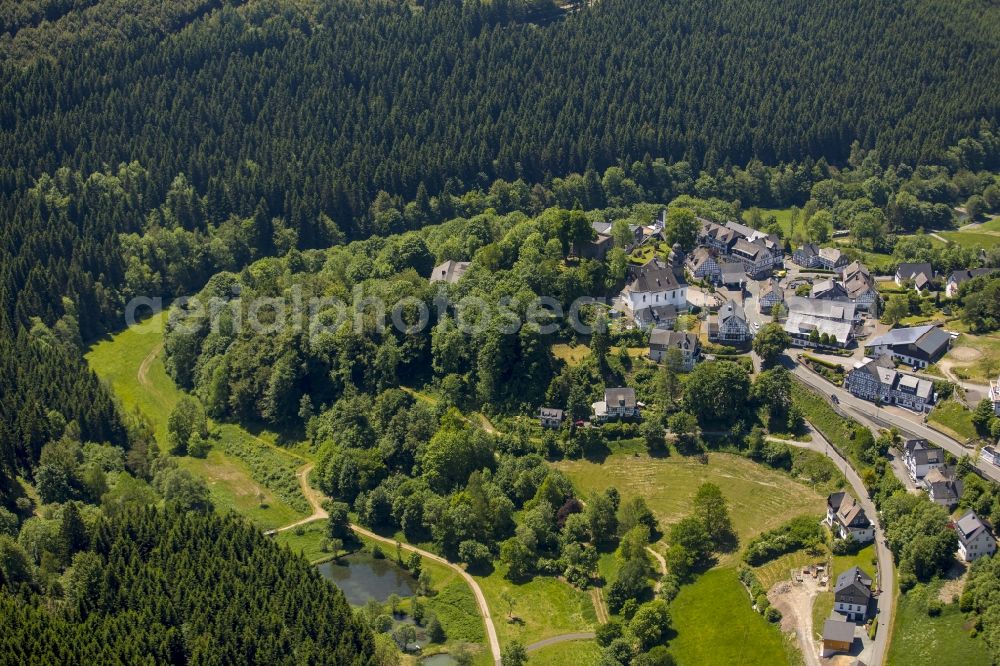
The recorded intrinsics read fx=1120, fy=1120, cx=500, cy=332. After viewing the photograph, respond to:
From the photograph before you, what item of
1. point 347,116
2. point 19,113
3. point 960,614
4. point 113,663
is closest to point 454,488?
point 113,663

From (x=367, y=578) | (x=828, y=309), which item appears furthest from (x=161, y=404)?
(x=828, y=309)

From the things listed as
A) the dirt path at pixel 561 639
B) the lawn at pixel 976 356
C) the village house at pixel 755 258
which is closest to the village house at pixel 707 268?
the village house at pixel 755 258

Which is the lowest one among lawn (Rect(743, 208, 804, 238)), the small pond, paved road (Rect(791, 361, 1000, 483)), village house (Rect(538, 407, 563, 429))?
the small pond

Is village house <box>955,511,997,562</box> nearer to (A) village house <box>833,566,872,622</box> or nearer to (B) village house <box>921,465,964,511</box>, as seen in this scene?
(B) village house <box>921,465,964,511</box>

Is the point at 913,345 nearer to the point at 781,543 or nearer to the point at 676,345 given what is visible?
the point at 676,345

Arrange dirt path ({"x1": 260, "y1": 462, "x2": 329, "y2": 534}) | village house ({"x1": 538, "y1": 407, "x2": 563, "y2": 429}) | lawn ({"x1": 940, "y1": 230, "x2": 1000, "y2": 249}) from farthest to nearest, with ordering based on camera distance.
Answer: lawn ({"x1": 940, "y1": 230, "x2": 1000, "y2": 249})
village house ({"x1": 538, "y1": 407, "x2": 563, "y2": 429})
dirt path ({"x1": 260, "y1": 462, "x2": 329, "y2": 534})

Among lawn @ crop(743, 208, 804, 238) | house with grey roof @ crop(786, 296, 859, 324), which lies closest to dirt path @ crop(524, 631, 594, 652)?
house with grey roof @ crop(786, 296, 859, 324)

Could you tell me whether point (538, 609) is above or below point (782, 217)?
below
